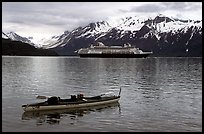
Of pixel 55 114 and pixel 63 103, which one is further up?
pixel 63 103

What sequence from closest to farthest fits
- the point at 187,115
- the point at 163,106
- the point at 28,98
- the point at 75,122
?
the point at 75,122
the point at 187,115
the point at 163,106
the point at 28,98

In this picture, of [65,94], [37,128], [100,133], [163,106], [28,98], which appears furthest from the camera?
[65,94]

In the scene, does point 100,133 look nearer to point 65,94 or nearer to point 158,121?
point 158,121

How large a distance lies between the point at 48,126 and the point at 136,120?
7.83 metres

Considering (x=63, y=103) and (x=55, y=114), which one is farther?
(x=63, y=103)

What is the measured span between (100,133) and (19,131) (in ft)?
20.3

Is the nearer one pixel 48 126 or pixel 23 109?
pixel 48 126

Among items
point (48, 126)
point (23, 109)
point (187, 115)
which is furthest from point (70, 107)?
point (187, 115)

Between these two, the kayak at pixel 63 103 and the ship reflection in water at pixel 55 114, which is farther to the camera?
the kayak at pixel 63 103

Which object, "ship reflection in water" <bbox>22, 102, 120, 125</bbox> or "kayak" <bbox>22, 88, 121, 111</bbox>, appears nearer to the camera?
"ship reflection in water" <bbox>22, 102, 120, 125</bbox>

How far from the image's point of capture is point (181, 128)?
28.7 metres

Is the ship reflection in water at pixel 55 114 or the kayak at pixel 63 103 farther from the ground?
the kayak at pixel 63 103

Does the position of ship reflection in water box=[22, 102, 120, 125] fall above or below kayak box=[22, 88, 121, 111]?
below

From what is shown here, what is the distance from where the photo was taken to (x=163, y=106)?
3978cm
